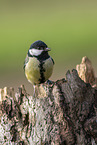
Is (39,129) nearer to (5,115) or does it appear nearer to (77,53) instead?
(5,115)

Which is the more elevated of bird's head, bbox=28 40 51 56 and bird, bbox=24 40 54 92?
bird's head, bbox=28 40 51 56

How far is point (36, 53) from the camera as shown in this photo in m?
4.34

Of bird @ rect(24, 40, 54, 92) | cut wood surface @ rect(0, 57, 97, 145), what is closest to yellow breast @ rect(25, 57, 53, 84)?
bird @ rect(24, 40, 54, 92)

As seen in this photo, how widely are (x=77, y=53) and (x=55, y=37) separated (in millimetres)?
1334

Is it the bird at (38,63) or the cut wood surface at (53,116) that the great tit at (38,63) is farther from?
the cut wood surface at (53,116)

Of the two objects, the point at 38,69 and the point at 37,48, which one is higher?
the point at 37,48

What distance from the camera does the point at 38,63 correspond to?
4.29 metres

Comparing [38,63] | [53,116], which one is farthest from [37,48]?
[53,116]

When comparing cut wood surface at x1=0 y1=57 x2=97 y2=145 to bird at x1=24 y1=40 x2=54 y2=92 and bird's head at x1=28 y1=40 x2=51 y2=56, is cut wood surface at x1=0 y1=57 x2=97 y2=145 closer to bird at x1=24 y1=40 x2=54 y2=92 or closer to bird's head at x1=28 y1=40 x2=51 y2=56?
bird at x1=24 y1=40 x2=54 y2=92

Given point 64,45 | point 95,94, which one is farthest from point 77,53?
point 95,94

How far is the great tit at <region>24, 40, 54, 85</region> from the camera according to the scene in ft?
14.0

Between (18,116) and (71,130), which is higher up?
(18,116)

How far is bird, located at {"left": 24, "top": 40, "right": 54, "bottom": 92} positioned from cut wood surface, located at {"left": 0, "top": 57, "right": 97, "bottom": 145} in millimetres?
967

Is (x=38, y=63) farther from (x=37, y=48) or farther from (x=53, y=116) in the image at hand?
(x=53, y=116)
